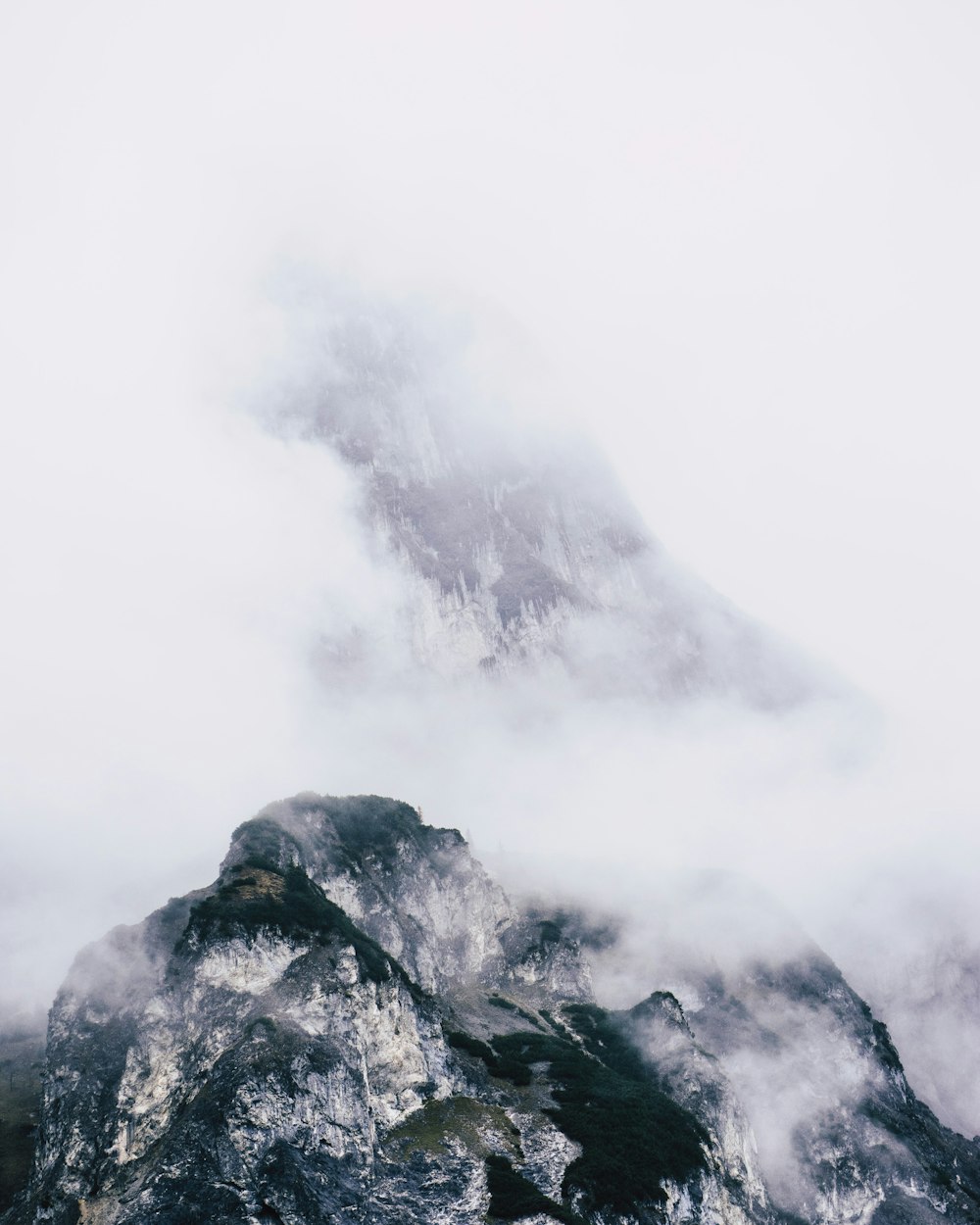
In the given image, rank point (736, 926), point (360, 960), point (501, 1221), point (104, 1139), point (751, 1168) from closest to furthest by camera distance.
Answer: point (501, 1221) < point (104, 1139) < point (360, 960) < point (751, 1168) < point (736, 926)

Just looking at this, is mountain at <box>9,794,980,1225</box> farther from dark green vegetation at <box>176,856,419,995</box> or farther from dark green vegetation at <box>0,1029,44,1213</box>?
dark green vegetation at <box>0,1029,44,1213</box>

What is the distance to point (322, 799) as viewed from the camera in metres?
136

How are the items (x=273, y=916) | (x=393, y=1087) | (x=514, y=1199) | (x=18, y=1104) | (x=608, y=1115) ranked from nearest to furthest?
(x=514, y=1199), (x=393, y=1087), (x=273, y=916), (x=608, y=1115), (x=18, y=1104)

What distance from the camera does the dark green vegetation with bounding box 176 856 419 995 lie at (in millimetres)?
81188

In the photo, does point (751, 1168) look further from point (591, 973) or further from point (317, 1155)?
point (317, 1155)

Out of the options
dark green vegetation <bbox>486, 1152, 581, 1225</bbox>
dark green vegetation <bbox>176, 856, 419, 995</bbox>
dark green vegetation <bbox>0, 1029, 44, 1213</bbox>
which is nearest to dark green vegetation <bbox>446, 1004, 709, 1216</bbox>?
dark green vegetation <bbox>486, 1152, 581, 1225</bbox>

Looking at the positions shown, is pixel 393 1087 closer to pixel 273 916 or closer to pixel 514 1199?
pixel 514 1199

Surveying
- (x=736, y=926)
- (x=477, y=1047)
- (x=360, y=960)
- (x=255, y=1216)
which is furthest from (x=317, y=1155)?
(x=736, y=926)

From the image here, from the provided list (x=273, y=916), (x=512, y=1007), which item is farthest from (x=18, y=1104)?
(x=273, y=916)

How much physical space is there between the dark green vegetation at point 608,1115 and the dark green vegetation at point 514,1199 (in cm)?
68

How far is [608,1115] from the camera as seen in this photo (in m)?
83.4

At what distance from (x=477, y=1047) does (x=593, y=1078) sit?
1555 centimetres

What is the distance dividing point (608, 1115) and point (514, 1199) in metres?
23.6

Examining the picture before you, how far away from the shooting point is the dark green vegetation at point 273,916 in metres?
81.2
